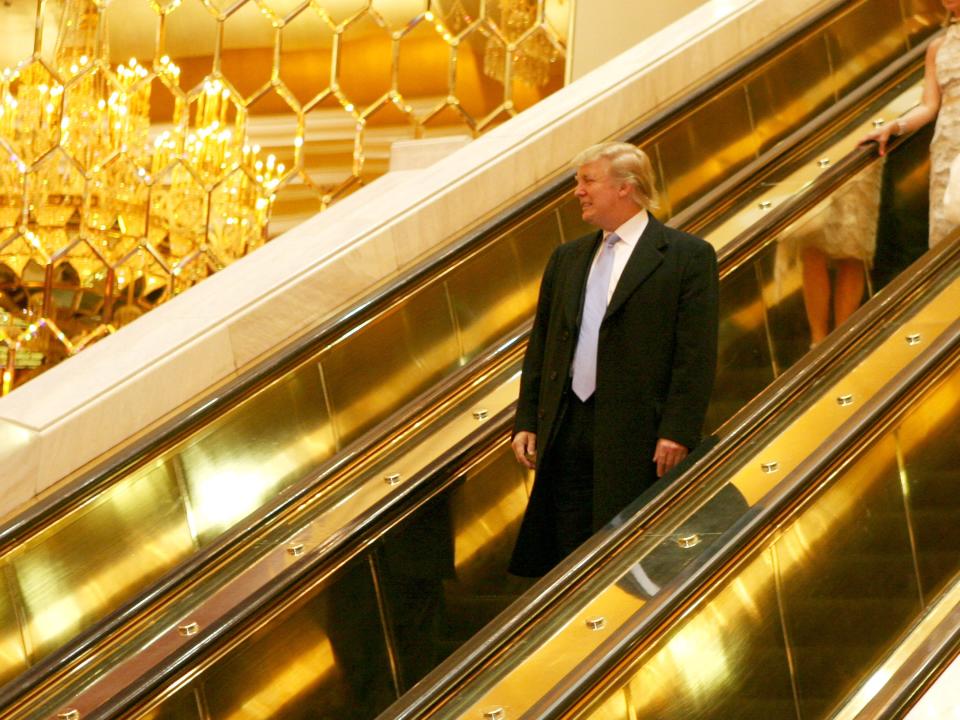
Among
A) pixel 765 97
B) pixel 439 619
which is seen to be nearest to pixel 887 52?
pixel 765 97

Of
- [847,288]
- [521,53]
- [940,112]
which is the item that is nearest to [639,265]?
[847,288]

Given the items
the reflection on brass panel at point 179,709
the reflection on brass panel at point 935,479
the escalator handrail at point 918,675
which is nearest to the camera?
the escalator handrail at point 918,675

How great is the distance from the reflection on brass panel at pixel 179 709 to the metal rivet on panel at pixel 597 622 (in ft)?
3.19

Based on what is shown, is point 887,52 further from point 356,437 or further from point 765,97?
point 356,437

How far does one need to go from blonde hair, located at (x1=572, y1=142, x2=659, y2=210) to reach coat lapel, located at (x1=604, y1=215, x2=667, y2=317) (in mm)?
103

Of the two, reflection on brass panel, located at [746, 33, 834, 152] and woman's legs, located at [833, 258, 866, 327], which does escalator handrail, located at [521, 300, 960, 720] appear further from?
reflection on brass panel, located at [746, 33, 834, 152]

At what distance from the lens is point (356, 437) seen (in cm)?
511

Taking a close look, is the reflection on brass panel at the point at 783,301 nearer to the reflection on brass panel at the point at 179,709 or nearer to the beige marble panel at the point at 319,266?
the beige marble panel at the point at 319,266

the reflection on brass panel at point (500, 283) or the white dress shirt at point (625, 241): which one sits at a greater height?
the white dress shirt at point (625, 241)

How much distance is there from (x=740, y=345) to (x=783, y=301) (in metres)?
0.28

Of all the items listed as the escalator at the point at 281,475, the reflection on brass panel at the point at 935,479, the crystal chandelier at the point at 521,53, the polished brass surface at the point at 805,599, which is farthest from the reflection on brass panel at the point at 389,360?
the crystal chandelier at the point at 521,53

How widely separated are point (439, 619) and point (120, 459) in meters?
1.01

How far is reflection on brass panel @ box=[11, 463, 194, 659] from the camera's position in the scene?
171 inches

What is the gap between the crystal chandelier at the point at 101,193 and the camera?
8953 millimetres
